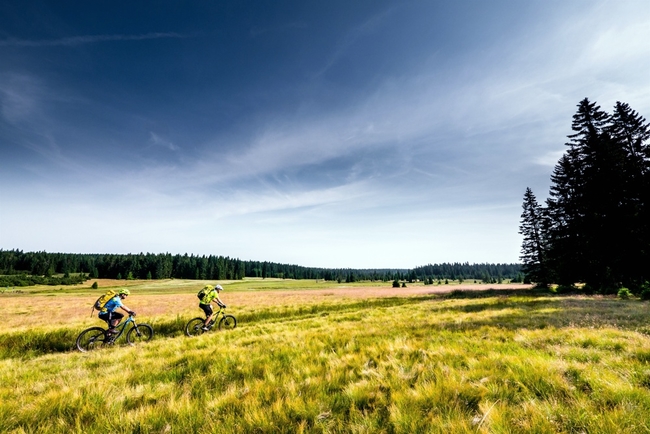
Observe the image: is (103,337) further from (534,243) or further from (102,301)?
(534,243)

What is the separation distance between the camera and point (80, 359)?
9.32 m

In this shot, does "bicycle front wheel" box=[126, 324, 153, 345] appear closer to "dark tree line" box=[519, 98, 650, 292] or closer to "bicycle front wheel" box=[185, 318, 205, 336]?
"bicycle front wheel" box=[185, 318, 205, 336]

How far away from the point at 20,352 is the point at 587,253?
40.4 metres

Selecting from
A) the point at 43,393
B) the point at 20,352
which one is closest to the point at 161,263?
the point at 20,352

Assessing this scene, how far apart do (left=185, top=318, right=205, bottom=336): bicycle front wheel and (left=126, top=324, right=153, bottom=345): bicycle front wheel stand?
5.40 ft

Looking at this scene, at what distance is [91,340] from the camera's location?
11.6m

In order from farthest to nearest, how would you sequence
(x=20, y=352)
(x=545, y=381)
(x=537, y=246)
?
(x=537, y=246) → (x=20, y=352) → (x=545, y=381)

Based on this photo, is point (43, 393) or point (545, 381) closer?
point (545, 381)

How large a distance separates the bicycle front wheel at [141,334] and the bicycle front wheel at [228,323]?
11.2 ft

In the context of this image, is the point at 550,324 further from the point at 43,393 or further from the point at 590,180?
the point at 590,180

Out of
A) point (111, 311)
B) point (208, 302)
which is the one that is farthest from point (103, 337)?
point (208, 302)

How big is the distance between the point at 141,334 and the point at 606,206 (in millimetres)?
35766

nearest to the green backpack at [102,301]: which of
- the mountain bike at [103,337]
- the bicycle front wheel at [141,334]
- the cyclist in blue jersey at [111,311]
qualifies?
the cyclist in blue jersey at [111,311]

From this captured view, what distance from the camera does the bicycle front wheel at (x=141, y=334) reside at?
12.7m
